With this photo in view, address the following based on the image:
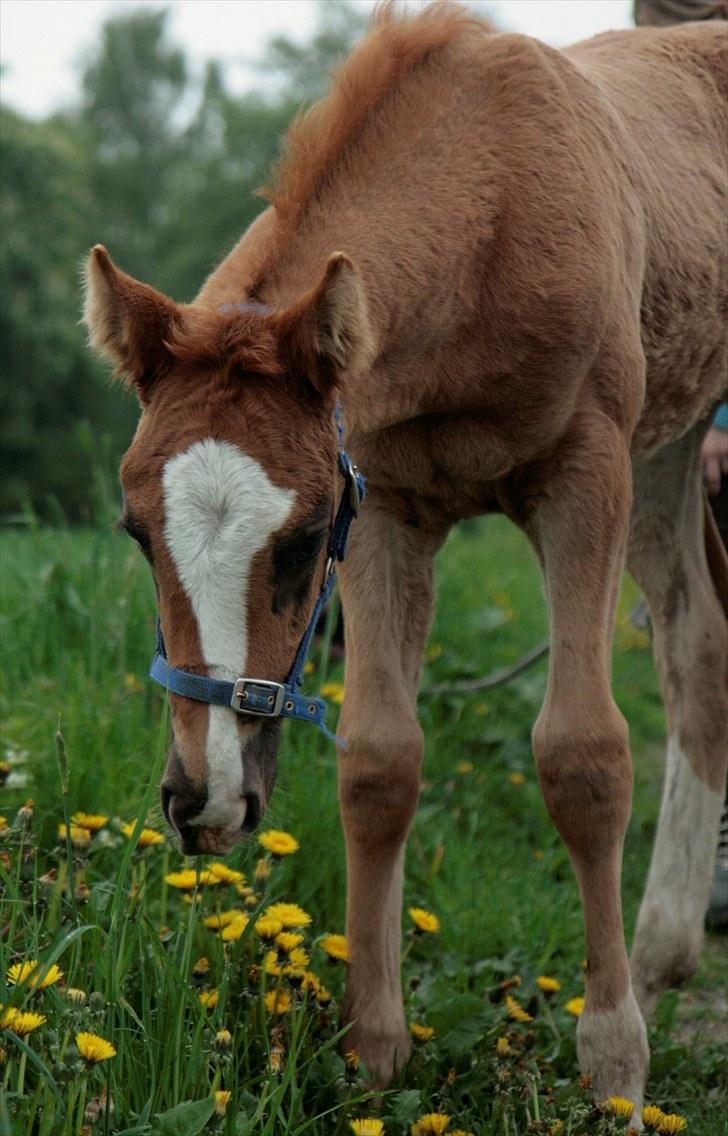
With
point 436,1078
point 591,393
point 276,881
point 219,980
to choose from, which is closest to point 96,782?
point 276,881

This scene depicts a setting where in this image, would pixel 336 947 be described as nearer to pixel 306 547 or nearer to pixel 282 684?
pixel 282 684

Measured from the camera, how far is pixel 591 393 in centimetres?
318

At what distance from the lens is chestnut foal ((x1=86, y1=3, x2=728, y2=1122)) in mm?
2383

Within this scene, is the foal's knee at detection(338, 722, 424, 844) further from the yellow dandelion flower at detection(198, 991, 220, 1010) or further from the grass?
the yellow dandelion flower at detection(198, 991, 220, 1010)

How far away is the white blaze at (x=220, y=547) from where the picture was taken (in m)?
2.30

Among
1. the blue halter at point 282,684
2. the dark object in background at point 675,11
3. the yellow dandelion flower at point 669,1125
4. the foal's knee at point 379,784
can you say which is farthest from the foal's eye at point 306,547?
the dark object in background at point 675,11

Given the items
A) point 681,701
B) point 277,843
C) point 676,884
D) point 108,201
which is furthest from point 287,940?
point 108,201

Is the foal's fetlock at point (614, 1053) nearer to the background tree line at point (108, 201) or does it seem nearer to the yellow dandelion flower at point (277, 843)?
the yellow dandelion flower at point (277, 843)

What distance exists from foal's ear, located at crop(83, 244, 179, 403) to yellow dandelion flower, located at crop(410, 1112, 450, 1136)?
1.42 metres

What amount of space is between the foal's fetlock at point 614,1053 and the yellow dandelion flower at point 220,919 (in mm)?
780

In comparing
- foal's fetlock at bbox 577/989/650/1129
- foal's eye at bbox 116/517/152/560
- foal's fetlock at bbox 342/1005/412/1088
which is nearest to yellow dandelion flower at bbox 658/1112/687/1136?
foal's fetlock at bbox 577/989/650/1129

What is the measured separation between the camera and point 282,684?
244cm

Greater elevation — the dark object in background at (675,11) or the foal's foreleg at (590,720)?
the dark object in background at (675,11)

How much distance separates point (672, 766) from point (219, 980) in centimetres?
170
